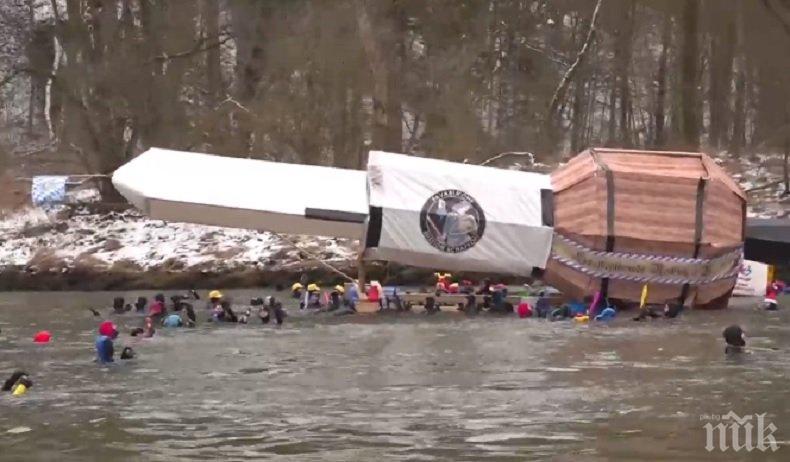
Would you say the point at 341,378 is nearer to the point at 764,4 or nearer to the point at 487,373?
the point at 487,373

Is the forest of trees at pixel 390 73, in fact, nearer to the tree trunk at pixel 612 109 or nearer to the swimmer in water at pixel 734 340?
the tree trunk at pixel 612 109

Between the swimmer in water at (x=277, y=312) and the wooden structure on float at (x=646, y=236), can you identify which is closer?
the swimmer in water at (x=277, y=312)

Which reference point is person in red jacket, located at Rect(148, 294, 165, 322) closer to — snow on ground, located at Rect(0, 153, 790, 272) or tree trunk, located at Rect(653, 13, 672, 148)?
snow on ground, located at Rect(0, 153, 790, 272)

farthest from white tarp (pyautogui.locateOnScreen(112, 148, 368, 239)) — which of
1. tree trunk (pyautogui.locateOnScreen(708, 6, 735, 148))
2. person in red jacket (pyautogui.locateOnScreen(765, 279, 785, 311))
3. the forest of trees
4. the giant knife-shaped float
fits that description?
tree trunk (pyautogui.locateOnScreen(708, 6, 735, 148))

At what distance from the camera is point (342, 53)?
4425 centimetres

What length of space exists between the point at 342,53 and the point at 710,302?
835 inches

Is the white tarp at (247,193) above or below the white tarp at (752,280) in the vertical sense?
above

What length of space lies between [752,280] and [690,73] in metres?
16.2

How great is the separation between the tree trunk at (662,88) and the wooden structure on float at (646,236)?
19.2 m

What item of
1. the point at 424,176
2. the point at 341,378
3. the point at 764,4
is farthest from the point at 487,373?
the point at 764,4

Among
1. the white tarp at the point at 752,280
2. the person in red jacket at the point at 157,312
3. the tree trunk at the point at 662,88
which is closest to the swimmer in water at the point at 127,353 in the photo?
the person in red jacket at the point at 157,312

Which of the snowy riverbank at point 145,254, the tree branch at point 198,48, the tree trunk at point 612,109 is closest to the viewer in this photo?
the snowy riverbank at point 145,254

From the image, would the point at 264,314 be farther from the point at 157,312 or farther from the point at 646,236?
the point at 646,236
